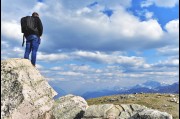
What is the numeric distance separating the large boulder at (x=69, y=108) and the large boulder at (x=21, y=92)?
7.78m

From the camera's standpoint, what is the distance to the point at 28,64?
24.9 metres

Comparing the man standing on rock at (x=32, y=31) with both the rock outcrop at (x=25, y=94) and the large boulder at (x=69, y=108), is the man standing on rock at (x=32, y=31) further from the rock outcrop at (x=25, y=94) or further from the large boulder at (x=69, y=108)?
the large boulder at (x=69, y=108)

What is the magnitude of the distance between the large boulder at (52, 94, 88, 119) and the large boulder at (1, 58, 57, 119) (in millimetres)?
7779

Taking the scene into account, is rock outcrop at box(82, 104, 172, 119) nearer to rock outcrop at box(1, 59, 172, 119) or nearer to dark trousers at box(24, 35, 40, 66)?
rock outcrop at box(1, 59, 172, 119)

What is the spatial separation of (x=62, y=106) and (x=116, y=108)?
550 cm

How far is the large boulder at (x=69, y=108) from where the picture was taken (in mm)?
32562

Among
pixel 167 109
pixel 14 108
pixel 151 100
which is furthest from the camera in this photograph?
pixel 151 100

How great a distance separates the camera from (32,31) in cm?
2553

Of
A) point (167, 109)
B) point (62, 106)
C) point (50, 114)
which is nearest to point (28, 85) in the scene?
point (50, 114)

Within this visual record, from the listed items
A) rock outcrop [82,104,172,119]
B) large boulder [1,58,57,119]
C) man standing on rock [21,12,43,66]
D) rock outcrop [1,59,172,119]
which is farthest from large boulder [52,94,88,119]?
man standing on rock [21,12,43,66]

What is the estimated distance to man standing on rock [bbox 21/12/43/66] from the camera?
25.5 meters

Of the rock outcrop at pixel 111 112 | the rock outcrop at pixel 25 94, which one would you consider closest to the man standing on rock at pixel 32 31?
the rock outcrop at pixel 25 94

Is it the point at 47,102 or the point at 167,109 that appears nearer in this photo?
the point at 47,102

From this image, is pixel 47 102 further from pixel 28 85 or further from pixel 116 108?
pixel 116 108
